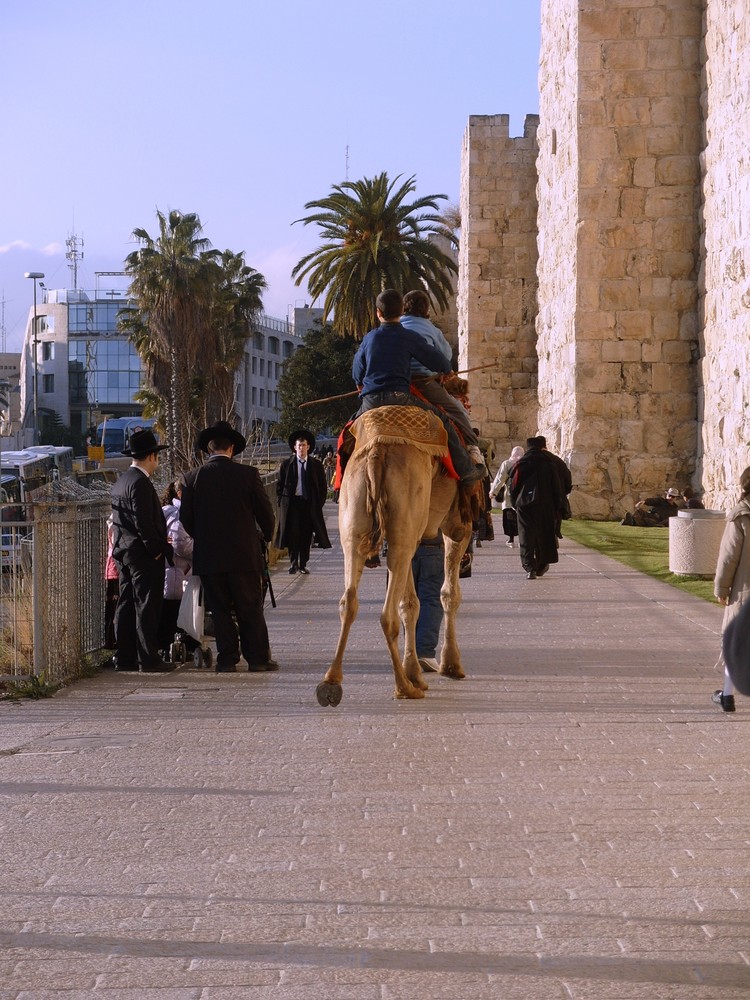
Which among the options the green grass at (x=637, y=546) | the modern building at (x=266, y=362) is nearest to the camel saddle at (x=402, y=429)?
the green grass at (x=637, y=546)

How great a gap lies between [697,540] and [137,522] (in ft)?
32.7

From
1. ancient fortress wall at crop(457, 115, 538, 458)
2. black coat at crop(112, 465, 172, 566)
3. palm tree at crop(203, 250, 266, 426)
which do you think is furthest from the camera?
palm tree at crop(203, 250, 266, 426)

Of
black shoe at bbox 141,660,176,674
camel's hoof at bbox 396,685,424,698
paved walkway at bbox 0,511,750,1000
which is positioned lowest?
black shoe at bbox 141,660,176,674

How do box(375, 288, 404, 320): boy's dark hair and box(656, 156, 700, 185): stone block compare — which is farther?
box(656, 156, 700, 185): stone block

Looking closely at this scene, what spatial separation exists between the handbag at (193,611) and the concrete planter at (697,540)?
944 cm

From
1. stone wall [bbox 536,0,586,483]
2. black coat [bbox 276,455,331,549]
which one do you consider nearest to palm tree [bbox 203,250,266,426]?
stone wall [bbox 536,0,586,483]

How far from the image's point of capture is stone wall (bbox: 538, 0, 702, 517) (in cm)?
3064

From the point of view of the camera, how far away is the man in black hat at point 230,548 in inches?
434

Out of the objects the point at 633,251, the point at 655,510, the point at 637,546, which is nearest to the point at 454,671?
the point at 637,546

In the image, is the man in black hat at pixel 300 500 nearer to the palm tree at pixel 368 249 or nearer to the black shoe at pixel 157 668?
the black shoe at pixel 157 668

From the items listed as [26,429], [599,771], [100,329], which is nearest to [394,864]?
[599,771]

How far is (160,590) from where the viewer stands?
11094 millimetres

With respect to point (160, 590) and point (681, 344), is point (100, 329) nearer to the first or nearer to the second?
point (681, 344)

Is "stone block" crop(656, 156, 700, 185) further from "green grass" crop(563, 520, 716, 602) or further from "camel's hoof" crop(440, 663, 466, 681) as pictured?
"camel's hoof" crop(440, 663, 466, 681)
